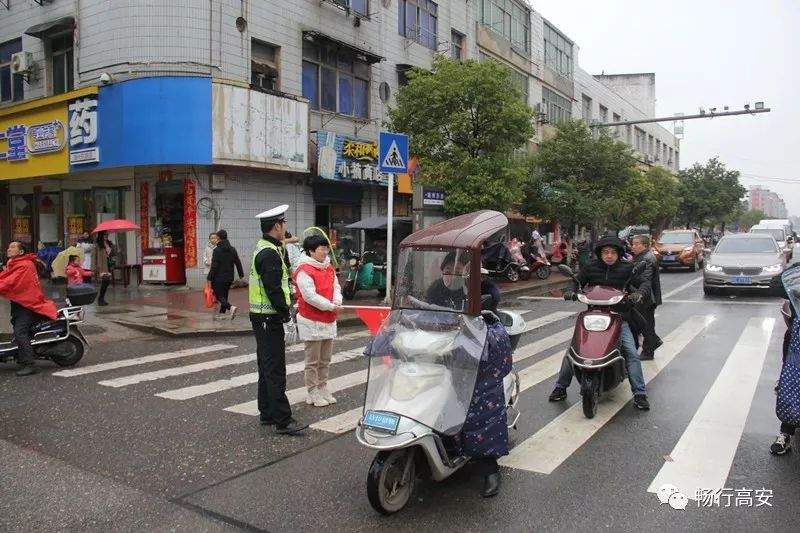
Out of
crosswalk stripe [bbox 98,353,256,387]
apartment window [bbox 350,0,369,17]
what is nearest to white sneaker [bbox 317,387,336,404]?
crosswalk stripe [bbox 98,353,256,387]

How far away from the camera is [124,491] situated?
415 centimetres

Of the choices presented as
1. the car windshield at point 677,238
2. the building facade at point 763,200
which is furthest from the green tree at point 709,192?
the building facade at point 763,200

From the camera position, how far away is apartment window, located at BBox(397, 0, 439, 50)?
22125 mm

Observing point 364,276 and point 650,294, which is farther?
point 364,276

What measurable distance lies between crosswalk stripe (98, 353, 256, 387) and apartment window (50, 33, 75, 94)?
12.6m

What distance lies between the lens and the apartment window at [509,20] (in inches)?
1102

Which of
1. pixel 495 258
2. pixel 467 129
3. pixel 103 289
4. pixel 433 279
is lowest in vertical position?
pixel 103 289

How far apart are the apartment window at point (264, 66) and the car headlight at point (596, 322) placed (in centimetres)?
1273

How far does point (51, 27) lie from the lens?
16891mm

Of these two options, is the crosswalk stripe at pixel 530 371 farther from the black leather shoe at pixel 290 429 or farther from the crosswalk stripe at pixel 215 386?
the crosswalk stripe at pixel 215 386

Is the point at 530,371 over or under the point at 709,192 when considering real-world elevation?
under

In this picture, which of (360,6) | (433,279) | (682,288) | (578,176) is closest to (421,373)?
(433,279)

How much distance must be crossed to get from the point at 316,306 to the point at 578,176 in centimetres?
2037

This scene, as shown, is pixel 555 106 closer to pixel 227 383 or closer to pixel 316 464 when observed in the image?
pixel 227 383
